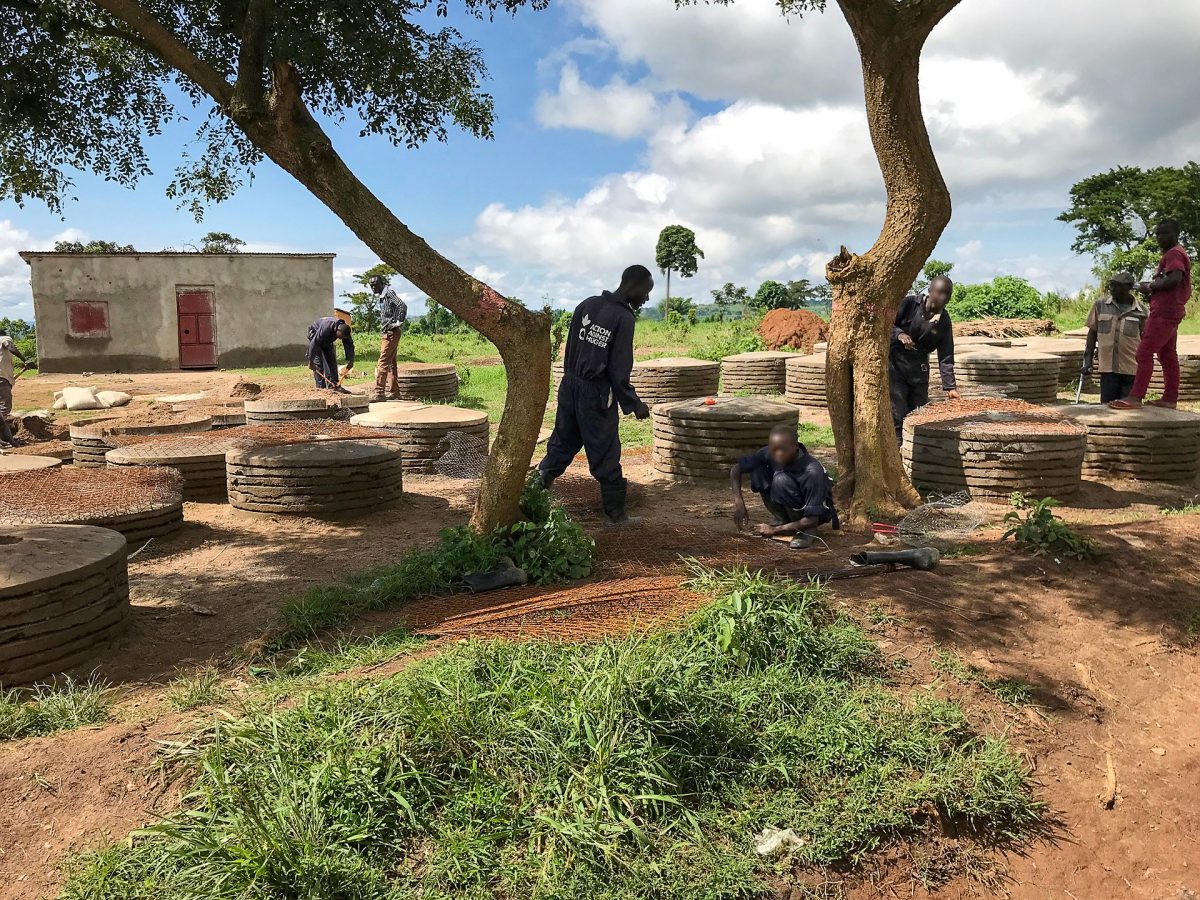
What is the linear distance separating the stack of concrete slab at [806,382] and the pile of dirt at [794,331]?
545 centimetres

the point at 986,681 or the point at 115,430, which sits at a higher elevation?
the point at 115,430

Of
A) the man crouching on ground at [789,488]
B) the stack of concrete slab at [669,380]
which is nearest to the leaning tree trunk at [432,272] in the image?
the man crouching on ground at [789,488]

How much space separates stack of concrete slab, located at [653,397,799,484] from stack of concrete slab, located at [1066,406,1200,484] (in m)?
2.53

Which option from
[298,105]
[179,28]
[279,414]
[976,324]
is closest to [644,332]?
[976,324]

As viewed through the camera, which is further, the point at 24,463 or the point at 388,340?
the point at 388,340

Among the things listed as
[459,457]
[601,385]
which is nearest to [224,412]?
[459,457]

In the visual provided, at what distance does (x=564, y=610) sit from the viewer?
4.38 meters

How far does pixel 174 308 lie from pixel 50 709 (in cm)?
2195

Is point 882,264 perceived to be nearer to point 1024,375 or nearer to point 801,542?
point 801,542

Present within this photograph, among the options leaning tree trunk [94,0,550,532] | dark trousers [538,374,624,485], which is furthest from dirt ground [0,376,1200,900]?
leaning tree trunk [94,0,550,532]

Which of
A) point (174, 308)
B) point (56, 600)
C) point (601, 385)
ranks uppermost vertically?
point (174, 308)

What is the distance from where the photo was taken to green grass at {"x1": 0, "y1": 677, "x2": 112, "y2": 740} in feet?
11.4

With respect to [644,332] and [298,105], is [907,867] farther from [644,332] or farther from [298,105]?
[644,332]

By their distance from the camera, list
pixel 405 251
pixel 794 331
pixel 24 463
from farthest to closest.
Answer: pixel 794 331, pixel 24 463, pixel 405 251
